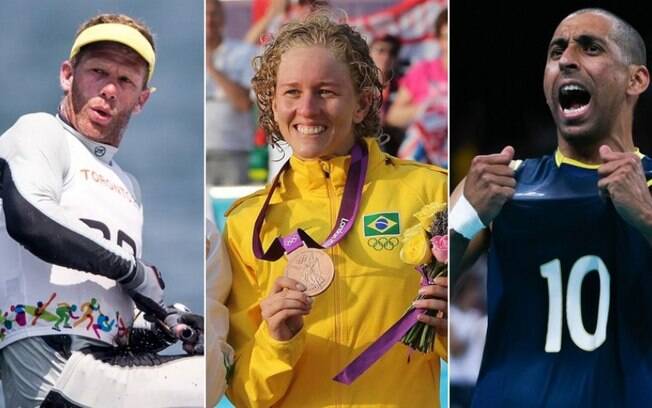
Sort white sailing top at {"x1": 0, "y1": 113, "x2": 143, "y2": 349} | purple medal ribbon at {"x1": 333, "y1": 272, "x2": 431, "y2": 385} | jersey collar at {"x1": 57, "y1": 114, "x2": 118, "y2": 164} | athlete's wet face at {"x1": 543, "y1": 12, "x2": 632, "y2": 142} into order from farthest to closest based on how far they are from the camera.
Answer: jersey collar at {"x1": 57, "y1": 114, "x2": 118, "y2": 164} → white sailing top at {"x1": 0, "y1": 113, "x2": 143, "y2": 349} → athlete's wet face at {"x1": 543, "y1": 12, "x2": 632, "y2": 142} → purple medal ribbon at {"x1": 333, "y1": 272, "x2": 431, "y2": 385}

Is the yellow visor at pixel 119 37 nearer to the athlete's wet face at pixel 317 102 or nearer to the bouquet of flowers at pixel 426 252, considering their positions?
the athlete's wet face at pixel 317 102

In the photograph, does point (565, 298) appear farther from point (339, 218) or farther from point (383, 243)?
point (339, 218)

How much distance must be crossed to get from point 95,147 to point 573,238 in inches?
91.1

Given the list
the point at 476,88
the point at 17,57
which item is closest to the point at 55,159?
the point at 17,57

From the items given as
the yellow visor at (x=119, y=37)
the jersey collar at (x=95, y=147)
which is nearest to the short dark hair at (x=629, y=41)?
the yellow visor at (x=119, y=37)

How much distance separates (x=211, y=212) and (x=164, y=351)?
70 centimetres

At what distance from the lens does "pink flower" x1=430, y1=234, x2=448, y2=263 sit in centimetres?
643

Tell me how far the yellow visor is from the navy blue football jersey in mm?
1880

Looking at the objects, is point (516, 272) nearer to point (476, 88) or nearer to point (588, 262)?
point (588, 262)

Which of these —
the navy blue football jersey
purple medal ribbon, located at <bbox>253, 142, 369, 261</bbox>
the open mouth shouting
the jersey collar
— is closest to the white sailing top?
the jersey collar

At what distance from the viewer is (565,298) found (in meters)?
6.46

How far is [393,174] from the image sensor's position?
6.54 metres

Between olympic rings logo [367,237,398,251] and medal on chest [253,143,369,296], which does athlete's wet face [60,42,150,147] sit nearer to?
medal on chest [253,143,369,296]

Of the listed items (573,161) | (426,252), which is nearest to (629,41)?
(573,161)
